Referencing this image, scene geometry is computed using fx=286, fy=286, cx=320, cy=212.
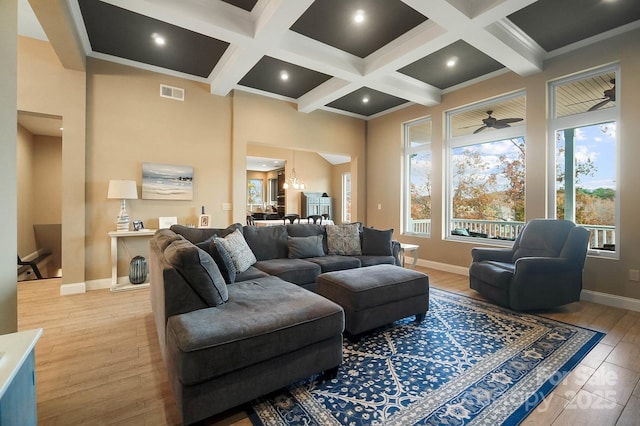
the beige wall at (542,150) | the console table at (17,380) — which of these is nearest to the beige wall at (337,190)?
the beige wall at (542,150)

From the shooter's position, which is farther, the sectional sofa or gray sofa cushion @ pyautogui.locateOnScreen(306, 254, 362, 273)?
gray sofa cushion @ pyautogui.locateOnScreen(306, 254, 362, 273)

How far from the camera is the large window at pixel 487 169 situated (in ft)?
14.8

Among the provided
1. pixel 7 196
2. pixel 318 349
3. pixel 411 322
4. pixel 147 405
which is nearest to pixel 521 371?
pixel 411 322

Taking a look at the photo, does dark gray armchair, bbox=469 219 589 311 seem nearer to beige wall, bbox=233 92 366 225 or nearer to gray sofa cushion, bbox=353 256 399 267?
gray sofa cushion, bbox=353 256 399 267

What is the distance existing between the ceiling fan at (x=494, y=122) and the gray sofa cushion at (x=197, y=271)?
4.82 meters

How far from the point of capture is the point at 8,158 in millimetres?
1607

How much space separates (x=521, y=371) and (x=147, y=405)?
98.4 inches

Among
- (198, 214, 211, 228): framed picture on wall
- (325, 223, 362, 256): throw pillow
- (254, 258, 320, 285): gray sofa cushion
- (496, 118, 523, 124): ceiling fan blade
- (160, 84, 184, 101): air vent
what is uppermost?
(160, 84, 184, 101): air vent

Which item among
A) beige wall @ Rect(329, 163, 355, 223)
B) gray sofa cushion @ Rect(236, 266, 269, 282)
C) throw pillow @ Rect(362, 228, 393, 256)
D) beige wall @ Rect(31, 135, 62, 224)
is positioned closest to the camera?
gray sofa cushion @ Rect(236, 266, 269, 282)

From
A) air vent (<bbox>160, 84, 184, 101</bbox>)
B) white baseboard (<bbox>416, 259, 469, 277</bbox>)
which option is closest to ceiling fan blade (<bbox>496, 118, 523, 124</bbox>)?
white baseboard (<bbox>416, 259, 469, 277</bbox>)

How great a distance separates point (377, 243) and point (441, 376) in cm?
232

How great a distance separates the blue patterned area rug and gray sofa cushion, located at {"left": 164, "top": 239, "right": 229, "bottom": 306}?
2.36 feet

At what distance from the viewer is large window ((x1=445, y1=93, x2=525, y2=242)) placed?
14.8 feet

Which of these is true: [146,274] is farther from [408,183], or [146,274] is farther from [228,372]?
[408,183]
